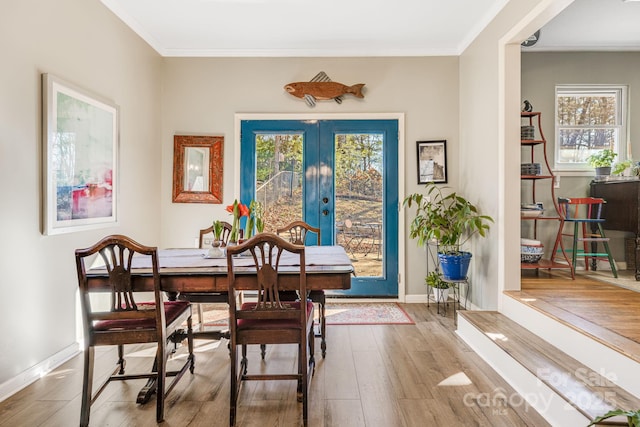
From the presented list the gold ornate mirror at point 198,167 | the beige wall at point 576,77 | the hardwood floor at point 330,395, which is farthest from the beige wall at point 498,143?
the gold ornate mirror at point 198,167

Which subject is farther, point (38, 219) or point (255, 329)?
point (38, 219)

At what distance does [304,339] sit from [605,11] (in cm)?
407

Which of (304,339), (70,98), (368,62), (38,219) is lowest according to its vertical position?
(304,339)

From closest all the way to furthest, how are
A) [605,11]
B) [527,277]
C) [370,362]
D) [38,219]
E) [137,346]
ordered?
[38,219]
[370,362]
[137,346]
[605,11]
[527,277]

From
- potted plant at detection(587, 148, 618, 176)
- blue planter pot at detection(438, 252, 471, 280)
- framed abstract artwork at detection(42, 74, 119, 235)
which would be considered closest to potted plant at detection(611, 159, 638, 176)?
potted plant at detection(587, 148, 618, 176)

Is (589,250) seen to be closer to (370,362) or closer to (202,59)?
(370,362)

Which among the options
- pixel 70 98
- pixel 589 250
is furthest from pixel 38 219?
pixel 589 250

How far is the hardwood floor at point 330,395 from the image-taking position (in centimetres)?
196

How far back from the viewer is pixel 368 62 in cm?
427

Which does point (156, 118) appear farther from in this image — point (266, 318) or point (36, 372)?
point (266, 318)

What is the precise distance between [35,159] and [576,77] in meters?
5.35

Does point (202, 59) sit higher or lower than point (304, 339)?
higher

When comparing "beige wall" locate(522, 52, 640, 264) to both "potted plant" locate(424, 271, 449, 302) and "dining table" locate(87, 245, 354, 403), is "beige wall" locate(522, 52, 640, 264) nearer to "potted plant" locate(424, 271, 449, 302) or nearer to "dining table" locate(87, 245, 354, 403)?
"potted plant" locate(424, 271, 449, 302)

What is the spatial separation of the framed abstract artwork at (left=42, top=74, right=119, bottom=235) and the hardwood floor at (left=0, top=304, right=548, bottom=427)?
1074mm
